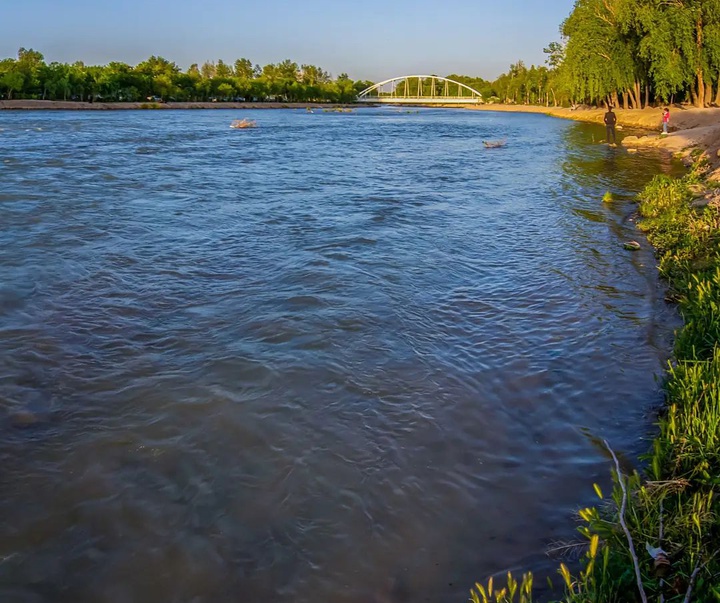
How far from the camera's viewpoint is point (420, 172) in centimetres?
2545

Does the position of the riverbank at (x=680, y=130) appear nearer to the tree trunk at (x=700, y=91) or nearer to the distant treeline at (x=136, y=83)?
the tree trunk at (x=700, y=91)

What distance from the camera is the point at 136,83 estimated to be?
339ft

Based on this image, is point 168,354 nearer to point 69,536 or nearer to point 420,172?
point 69,536

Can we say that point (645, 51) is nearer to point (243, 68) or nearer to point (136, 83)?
point (136, 83)

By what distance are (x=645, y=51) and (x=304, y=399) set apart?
159 ft

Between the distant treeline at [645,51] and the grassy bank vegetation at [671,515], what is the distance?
4220 centimetres

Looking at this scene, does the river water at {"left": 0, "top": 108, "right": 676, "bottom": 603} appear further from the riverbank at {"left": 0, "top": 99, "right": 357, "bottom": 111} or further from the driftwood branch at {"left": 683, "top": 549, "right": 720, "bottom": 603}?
the riverbank at {"left": 0, "top": 99, "right": 357, "bottom": 111}

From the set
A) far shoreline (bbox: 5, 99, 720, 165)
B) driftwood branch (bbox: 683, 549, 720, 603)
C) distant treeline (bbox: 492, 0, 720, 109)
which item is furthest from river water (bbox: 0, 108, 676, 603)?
distant treeline (bbox: 492, 0, 720, 109)

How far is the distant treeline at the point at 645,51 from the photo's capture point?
4022 centimetres

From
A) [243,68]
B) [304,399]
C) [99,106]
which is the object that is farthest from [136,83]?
[304,399]

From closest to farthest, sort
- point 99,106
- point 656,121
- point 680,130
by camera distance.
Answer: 1. point 680,130
2. point 656,121
3. point 99,106

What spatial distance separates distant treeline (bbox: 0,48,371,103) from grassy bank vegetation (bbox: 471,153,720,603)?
9536 centimetres

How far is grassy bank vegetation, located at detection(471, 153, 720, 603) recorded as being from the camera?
3.06m

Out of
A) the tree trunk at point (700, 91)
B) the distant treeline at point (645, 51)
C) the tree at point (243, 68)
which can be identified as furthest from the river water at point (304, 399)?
the tree at point (243, 68)
